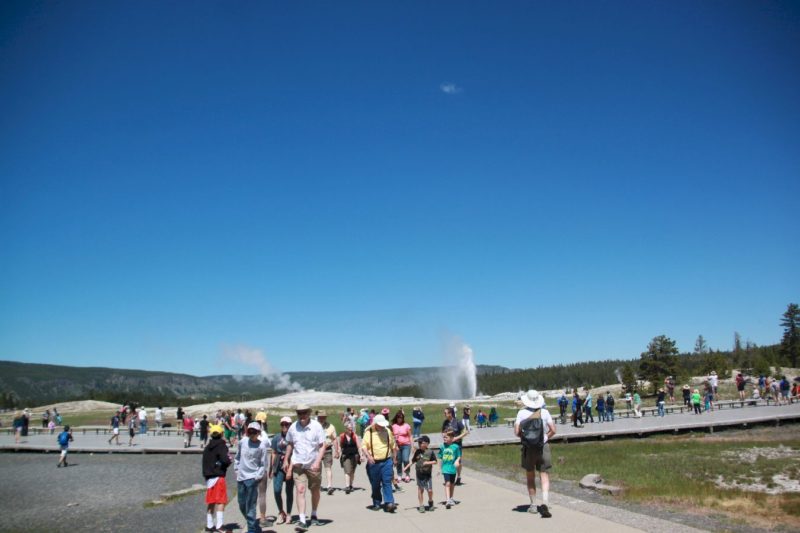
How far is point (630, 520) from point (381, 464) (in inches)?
180

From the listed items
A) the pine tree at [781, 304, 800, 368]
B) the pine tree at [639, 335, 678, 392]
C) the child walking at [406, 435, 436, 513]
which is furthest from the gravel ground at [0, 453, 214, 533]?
the pine tree at [781, 304, 800, 368]

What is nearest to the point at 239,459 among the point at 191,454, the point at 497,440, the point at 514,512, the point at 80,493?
the point at 514,512

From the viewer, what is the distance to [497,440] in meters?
28.7

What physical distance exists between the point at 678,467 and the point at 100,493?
1973cm

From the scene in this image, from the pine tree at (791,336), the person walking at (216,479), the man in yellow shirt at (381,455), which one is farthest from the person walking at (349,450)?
the pine tree at (791,336)

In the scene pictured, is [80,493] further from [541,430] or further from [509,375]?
[509,375]

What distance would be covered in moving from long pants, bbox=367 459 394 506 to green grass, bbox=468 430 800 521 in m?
6.39

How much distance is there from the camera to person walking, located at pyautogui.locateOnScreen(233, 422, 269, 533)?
9.58m

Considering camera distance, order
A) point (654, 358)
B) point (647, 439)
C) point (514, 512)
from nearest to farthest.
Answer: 1. point (514, 512)
2. point (647, 439)
3. point (654, 358)

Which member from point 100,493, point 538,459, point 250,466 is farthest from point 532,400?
point 100,493

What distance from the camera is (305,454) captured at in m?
9.98

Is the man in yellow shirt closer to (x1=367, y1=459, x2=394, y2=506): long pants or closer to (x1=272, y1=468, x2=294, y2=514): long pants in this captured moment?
(x1=367, y1=459, x2=394, y2=506): long pants

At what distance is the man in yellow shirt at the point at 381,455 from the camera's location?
10984mm

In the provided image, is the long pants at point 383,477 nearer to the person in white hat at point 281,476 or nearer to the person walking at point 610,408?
the person in white hat at point 281,476
